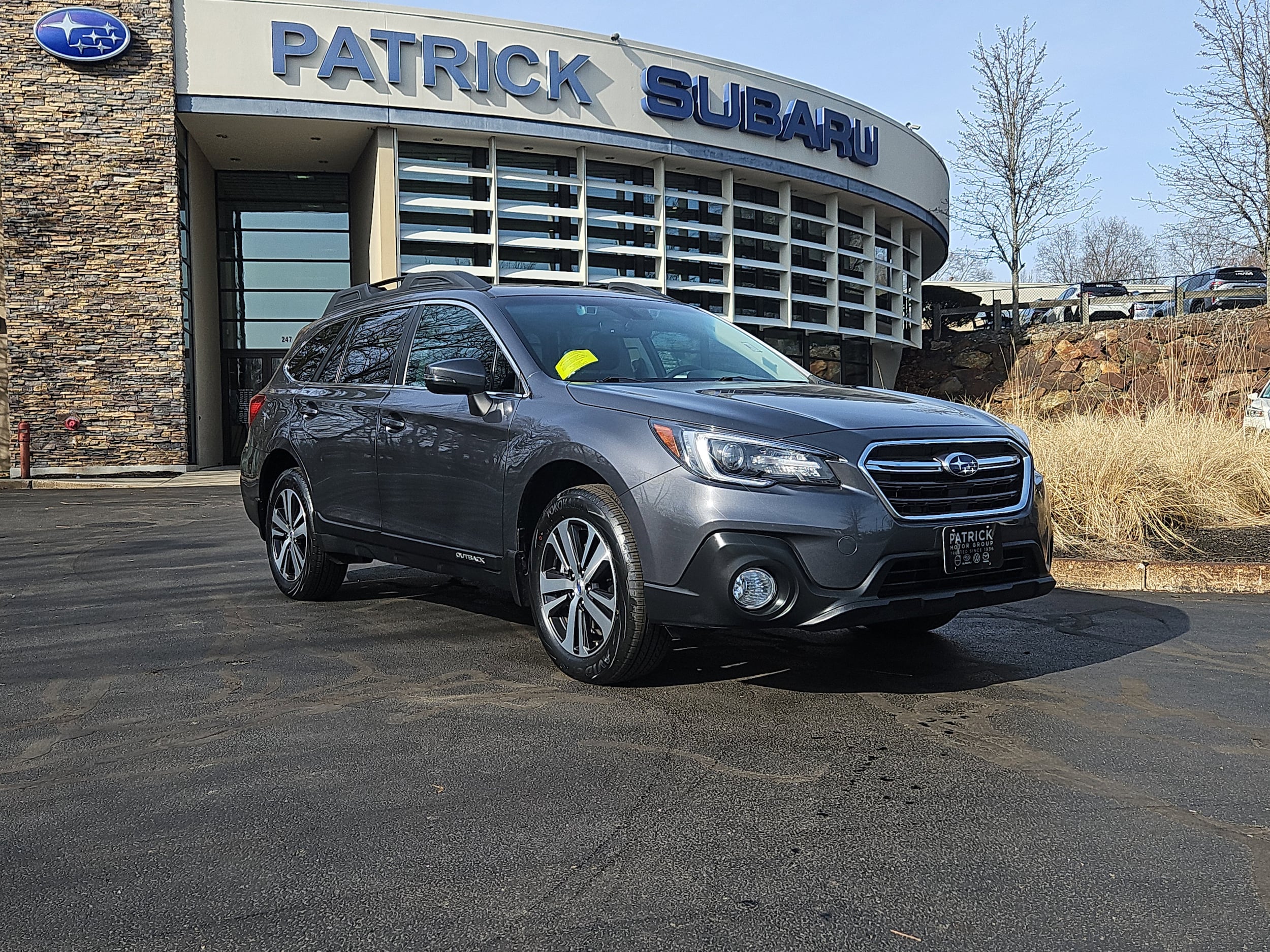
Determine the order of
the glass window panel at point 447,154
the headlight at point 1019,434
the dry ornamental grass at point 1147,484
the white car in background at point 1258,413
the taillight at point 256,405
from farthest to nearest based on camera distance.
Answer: the glass window panel at point 447,154 → the white car in background at point 1258,413 → the dry ornamental grass at point 1147,484 → the taillight at point 256,405 → the headlight at point 1019,434

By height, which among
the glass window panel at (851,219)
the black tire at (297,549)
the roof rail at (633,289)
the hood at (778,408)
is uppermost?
the glass window panel at (851,219)

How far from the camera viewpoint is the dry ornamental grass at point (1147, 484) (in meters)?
8.42

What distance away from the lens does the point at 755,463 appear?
441 centimetres

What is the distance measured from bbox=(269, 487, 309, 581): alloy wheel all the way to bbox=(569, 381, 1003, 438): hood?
8.57 feet

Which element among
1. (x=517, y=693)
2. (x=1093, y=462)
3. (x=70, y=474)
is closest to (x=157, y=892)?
(x=517, y=693)

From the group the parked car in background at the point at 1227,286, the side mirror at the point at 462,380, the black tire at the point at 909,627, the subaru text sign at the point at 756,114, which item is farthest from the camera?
the parked car in background at the point at 1227,286

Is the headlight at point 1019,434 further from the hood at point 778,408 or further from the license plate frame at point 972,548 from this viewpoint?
the license plate frame at point 972,548

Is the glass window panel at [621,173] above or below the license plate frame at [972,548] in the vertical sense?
above

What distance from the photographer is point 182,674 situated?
A: 520 cm

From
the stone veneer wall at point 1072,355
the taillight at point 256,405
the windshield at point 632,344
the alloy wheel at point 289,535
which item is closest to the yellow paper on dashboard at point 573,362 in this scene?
the windshield at point 632,344

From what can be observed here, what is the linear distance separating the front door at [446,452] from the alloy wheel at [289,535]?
108 centimetres

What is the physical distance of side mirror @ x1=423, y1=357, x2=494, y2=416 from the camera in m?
5.28

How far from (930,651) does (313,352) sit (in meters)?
4.27

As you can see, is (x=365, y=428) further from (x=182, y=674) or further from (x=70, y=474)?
(x=70, y=474)
